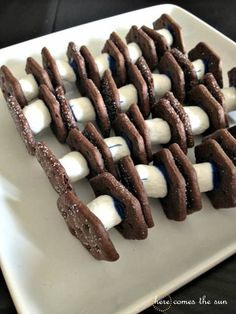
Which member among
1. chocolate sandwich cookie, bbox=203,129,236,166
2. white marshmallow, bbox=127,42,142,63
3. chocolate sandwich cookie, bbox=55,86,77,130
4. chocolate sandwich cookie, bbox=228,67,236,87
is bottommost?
chocolate sandwich cookie, bbox=203,129,236,166

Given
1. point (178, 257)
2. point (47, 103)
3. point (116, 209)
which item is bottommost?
point (178, 257)

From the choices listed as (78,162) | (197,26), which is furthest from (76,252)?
(197,26)

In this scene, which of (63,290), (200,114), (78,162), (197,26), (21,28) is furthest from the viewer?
(21,28)

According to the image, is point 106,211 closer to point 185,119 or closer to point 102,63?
point 185,119

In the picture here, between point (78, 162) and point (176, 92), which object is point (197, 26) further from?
point (78, 162)

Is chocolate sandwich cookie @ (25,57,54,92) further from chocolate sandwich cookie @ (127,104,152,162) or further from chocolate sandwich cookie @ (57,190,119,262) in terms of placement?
chocolate sandwich cookie @ (57,190,119,262)

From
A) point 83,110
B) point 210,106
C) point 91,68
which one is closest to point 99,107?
point 83,110

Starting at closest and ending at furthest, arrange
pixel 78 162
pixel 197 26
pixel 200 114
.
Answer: pixel 78 162
pixel 200 114
pixel 197 26

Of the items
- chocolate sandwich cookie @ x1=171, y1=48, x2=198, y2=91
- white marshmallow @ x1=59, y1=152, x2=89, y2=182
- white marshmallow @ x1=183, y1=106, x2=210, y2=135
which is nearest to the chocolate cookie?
chocolate sandwich cookie @ x1=171, y1=48, x2=198, y2=91
